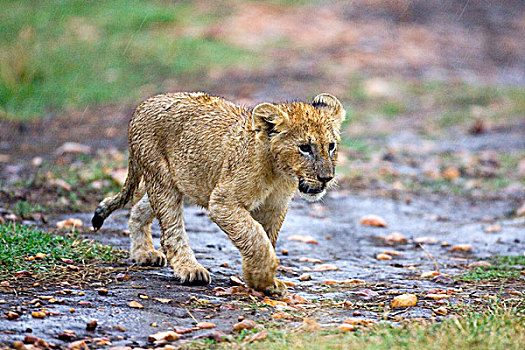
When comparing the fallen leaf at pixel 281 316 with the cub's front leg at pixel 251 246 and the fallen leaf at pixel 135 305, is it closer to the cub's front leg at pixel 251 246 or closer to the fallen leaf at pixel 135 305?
the cub's front leg at pixel 251 246

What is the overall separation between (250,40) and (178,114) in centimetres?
1363

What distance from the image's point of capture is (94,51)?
18.3 m

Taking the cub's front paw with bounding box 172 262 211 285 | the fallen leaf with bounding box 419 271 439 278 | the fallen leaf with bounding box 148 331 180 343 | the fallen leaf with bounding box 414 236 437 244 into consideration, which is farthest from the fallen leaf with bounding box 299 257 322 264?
the fallen leaf with bounding box 148 331 180 343

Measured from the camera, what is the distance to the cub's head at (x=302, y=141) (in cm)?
596

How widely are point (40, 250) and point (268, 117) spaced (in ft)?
7.80

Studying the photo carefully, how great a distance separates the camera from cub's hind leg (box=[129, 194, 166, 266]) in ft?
23.0

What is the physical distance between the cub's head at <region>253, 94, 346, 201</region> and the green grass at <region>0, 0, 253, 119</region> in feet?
30.9

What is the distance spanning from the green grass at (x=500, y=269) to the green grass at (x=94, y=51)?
380 inches

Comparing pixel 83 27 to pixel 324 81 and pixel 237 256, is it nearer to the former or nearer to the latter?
pixel 324 81

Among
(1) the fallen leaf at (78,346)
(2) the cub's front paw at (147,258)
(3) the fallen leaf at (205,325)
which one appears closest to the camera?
(1) the fallen leaf at (78,346)

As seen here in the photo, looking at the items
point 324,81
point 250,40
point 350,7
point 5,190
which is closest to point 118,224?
point 5,190

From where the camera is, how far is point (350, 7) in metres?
24.0

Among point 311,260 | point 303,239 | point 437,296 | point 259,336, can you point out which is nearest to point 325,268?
point 311,260

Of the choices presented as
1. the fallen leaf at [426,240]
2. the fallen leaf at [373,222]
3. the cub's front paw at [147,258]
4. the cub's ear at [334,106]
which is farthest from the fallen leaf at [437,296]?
the fallen leaf at [373,222]
